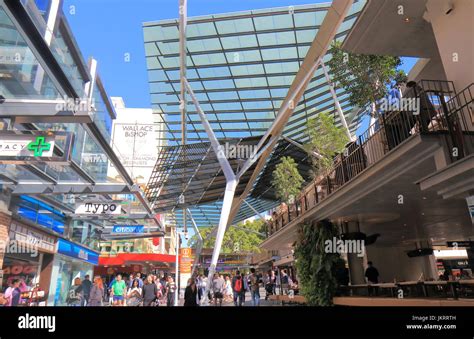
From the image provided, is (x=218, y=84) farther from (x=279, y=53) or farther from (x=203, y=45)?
(x=279, y=53)

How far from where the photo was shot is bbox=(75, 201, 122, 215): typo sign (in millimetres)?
14267

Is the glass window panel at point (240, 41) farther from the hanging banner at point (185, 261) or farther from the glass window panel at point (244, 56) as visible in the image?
the hanging banner at point (185, 261)

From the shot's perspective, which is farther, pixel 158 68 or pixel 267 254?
pixel 267 254

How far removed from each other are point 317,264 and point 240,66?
48.2 feet

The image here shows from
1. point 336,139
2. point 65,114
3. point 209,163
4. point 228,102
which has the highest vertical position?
point 228,102

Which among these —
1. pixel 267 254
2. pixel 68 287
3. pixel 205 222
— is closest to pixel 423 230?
pixel 68 287

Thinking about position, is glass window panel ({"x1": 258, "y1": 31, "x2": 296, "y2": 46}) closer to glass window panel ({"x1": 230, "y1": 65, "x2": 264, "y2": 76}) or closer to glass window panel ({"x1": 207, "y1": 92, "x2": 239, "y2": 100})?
glass window panel ({"x1": 230, "y1": 65, "x2": 264, "y2": 76})

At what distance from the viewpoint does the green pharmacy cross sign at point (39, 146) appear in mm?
7582

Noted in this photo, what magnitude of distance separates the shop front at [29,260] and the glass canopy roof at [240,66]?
1287 cm

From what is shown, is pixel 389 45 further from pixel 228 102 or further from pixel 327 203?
pixel 228 102

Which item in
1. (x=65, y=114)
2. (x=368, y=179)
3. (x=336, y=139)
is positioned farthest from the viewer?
(x=336, y=139)

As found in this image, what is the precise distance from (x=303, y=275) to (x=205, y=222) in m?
47.5

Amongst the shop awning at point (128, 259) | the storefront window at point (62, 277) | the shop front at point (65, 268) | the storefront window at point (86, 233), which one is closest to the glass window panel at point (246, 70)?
the storefront window at point (86, 233)

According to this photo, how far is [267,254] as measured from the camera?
47.0 meters
